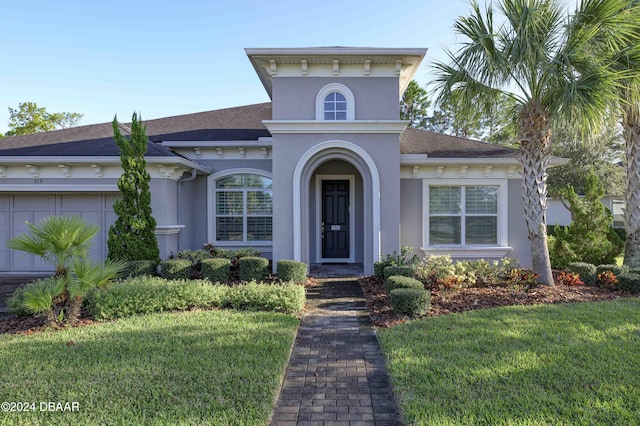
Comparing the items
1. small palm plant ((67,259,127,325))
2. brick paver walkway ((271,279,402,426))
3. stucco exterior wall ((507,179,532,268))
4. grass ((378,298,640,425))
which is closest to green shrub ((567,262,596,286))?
stucco exterior wall ((507,179,532,268))

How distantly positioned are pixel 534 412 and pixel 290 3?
11.4m

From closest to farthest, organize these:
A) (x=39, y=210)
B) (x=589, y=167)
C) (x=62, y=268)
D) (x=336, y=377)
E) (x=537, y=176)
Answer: (x=336, y=377)
(x=62, y=268)
(x=537, y=176)
(x=39, y=210)
(x=589, y=167)

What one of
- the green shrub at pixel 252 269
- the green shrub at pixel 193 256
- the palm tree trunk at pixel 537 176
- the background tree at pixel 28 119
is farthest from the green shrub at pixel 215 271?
the background tree at pixel 28 119

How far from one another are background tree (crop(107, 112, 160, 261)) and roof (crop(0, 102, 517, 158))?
795 millimetres

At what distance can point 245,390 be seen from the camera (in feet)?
11.5

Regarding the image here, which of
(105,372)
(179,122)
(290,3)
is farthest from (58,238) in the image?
(290,3)

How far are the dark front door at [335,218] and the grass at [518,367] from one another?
5.55 meters

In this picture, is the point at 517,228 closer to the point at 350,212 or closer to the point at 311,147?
the point at 350,212

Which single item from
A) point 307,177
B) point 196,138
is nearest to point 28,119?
point 196,138

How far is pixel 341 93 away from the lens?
360 inches

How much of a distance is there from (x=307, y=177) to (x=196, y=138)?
4.06m

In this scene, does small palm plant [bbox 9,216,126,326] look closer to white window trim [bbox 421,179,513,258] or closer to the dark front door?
the dark front door

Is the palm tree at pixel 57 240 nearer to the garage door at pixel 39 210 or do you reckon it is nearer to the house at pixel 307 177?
the house at pixel 307 177

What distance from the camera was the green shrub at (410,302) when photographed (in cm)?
586
